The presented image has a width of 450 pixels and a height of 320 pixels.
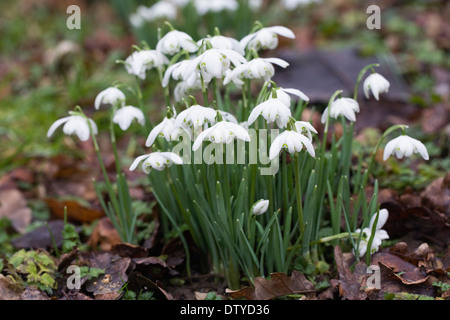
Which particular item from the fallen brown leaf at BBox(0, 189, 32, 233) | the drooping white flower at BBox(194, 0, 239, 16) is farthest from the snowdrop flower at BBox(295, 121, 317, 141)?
the drooping white flower at BBox(194, 0, 239, 16)

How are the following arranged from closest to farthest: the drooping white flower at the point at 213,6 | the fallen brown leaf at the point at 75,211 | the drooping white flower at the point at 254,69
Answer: the drooping white flower at the point at 254,69, the fallen brown leaf at the point at 75,211, the drooping white flower at the point at 213,6

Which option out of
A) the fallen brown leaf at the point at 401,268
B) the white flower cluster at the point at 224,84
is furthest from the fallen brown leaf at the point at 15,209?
the fallen brown leaf at the point at 401,268

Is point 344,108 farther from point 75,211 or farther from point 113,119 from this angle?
→ point 75,211

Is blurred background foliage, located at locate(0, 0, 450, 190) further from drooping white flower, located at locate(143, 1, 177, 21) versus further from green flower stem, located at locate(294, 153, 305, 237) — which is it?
green flower stem, located at locate(294, 153, 305, 237)

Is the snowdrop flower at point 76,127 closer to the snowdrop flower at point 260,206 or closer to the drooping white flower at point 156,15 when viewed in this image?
the snowdrop flower at point 260,206

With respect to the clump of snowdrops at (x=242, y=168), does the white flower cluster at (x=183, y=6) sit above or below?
above

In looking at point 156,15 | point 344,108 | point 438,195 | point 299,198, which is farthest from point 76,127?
point 156,15
